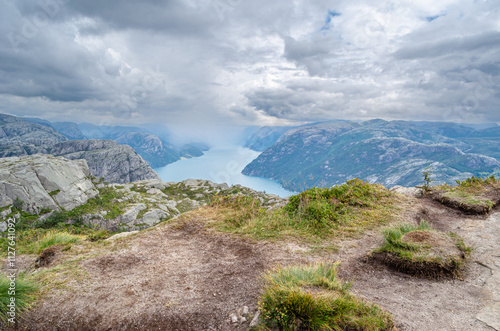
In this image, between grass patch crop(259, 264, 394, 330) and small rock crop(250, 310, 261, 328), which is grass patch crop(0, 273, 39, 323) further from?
grass patch crop(259, 264, 394, 330)

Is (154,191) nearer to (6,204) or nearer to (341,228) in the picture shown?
(6,204)

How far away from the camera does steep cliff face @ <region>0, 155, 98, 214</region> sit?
104m

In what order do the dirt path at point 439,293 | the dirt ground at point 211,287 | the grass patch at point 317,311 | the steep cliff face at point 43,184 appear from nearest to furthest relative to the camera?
the grass patch at point 317,311
the dirt path at point 439,293
the dirt ground at point 211,287
the steep cliff face at point 43,184

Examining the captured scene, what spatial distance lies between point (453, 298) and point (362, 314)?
10.7 feet

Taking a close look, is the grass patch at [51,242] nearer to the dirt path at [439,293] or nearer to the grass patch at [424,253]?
the dirt path at [439,293]

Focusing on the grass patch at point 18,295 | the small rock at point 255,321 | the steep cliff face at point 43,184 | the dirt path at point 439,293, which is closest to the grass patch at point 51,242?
the grass patch at point 18,295

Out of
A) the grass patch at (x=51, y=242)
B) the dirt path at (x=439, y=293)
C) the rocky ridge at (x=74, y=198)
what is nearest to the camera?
the dirt path at (x=439, y=293)

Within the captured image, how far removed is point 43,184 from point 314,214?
486 feet

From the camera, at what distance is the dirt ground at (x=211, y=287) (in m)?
5.12

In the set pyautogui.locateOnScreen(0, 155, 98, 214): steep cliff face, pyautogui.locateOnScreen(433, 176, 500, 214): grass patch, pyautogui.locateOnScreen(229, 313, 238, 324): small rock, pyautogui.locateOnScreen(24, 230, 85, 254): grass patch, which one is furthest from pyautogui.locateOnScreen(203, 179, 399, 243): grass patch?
pyautogui.locateOnScreen(0, 155, 98, 214): steep cliff face

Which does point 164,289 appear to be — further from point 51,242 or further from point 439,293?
point 439,293

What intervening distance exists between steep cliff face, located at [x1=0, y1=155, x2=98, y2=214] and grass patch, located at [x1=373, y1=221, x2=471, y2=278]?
140 metres

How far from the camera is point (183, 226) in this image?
11609 mm

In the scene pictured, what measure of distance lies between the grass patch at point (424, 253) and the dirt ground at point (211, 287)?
0.30 metres
